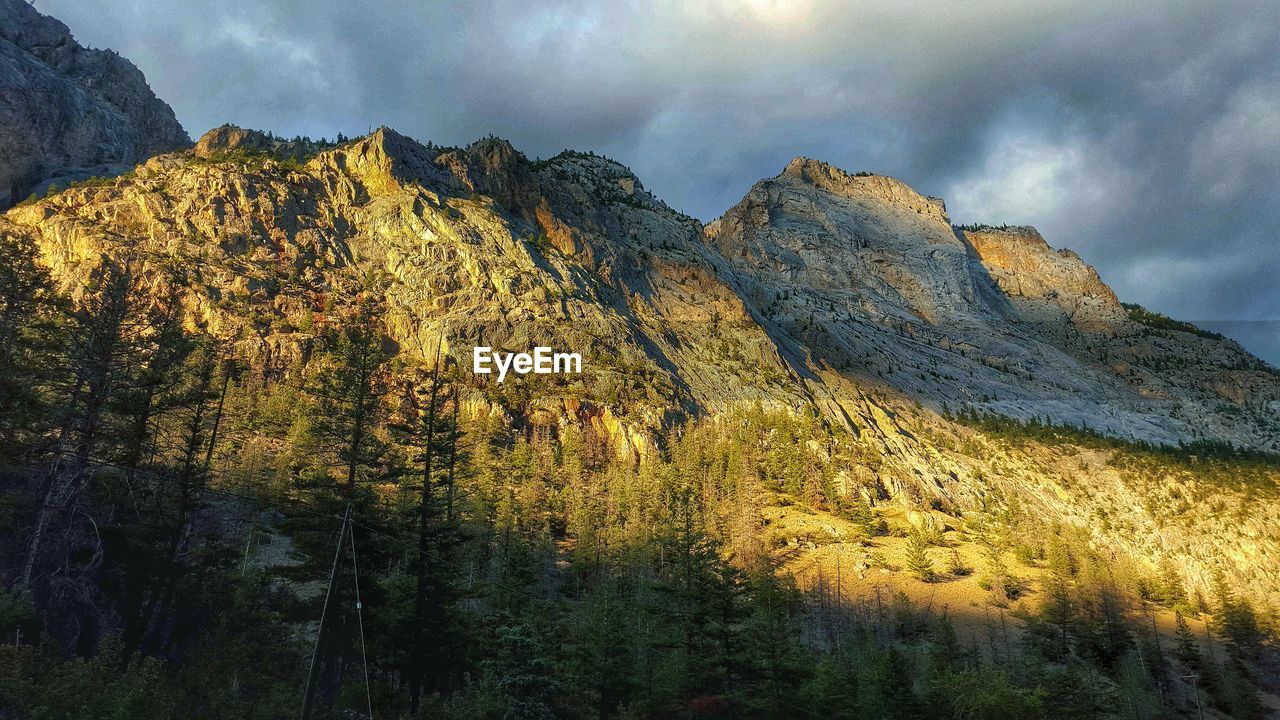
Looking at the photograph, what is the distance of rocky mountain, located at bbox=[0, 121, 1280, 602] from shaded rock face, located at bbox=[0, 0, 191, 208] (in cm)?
2282

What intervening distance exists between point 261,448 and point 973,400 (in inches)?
4981

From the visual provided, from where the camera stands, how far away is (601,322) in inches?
4513

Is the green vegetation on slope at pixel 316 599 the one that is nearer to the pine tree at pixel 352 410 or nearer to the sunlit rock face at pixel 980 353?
the pine tree at pixel 352 410

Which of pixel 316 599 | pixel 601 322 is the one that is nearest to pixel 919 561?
pixel 316 599

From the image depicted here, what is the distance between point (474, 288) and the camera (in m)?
112

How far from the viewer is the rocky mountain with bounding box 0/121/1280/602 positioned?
9844 centimetres

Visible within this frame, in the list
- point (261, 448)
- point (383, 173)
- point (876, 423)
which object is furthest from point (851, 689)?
point (383, 173)

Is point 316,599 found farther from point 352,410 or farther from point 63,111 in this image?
point 63,111

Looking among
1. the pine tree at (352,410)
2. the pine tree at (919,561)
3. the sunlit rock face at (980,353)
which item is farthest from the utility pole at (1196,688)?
the sunlit rock face at (980,353)

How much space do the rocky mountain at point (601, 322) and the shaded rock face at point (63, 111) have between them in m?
22.8

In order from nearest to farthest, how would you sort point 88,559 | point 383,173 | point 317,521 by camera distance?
point 88,559, point 317,521, point 383,173

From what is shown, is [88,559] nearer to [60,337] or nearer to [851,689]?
[60,337]

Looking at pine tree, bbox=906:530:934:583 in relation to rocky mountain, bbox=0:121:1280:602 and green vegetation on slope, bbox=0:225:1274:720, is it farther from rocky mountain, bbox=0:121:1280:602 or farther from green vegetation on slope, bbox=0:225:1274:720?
rocky mountain, bbox=0:121:1280:602

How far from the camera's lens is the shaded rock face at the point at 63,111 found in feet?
412
